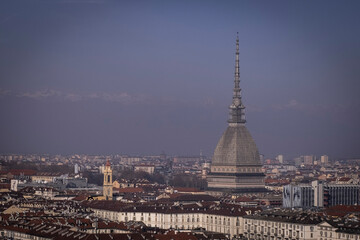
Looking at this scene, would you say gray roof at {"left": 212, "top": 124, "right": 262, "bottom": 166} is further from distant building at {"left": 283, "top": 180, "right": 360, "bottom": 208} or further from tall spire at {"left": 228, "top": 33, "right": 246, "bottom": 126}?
distant building at {"left": 283, "top": 180, "right": 360, "bottom": 208}

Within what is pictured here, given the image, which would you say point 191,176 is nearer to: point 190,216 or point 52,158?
point 52,158

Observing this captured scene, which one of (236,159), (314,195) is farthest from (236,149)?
(314,195)

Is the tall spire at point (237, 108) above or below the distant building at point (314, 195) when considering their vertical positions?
above

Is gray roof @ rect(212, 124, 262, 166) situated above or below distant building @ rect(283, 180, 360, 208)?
above

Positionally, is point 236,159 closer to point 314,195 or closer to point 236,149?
point 236,149

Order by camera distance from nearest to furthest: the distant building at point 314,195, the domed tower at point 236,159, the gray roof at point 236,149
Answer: the distant building at point 314,195 → the domed tower at point 236,159 → the gray roof at point 236,149

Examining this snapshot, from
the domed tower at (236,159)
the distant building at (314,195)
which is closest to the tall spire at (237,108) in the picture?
the domed tower at (236,159)

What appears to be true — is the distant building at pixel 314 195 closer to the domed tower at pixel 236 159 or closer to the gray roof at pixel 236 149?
the domed tower at pixel 236 159

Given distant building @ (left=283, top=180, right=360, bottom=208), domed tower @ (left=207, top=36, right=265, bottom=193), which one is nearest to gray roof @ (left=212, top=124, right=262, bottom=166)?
domed tower @ (left=207, top=36, right=265, bottom=193)

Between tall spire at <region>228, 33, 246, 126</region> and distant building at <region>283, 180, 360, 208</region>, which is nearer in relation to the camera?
distant building at <region>283, 180, 360, 208</region>
